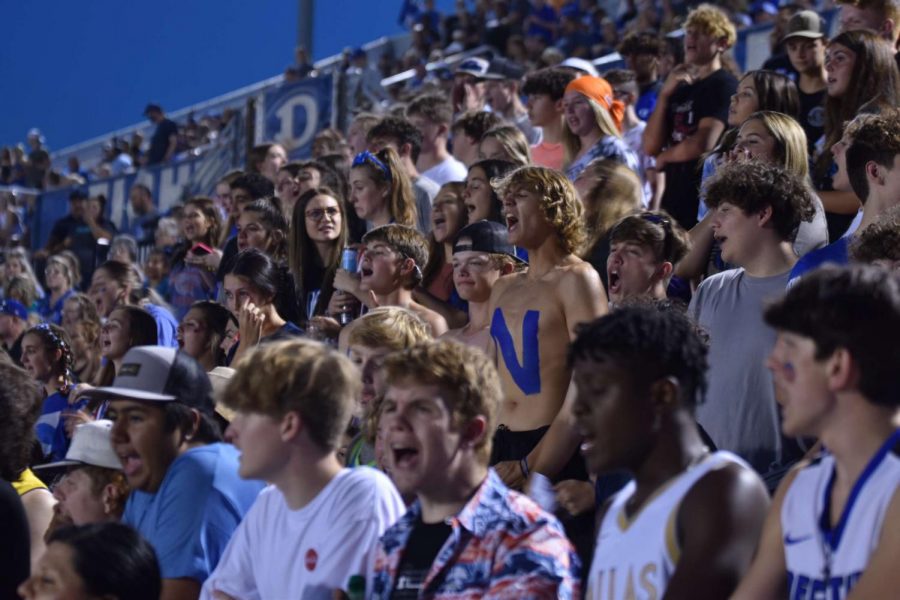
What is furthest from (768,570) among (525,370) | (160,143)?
(160,143)

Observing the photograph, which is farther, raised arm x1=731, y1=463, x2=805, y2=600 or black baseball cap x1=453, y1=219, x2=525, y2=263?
black baseball cap x1=453, y1=219, x2=525, y2=263

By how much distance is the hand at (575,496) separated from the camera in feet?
14.5

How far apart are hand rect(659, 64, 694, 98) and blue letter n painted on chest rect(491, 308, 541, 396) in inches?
130

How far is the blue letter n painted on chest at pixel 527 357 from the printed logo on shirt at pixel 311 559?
5.63 feet

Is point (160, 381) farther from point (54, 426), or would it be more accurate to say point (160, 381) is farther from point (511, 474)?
point (54, 426)

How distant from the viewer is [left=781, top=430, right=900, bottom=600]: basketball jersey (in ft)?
8.40

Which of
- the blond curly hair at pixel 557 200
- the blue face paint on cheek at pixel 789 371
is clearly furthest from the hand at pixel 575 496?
the blue face paint on cheek at pixel 789 371

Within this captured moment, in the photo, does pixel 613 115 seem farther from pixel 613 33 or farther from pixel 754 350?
pixel 613 33

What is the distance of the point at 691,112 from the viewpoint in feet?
26.0

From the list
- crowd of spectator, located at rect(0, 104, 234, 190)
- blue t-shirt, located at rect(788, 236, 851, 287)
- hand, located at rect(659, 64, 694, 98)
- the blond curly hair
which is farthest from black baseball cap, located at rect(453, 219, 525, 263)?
crowd of spectator, located at rect(0, 104, 234, 190)

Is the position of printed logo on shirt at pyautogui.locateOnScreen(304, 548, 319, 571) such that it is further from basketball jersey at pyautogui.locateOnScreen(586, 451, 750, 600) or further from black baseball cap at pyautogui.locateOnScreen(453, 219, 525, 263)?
black baseball cap at pyautogui.locateOnScreen(453, 219, 525, 263)

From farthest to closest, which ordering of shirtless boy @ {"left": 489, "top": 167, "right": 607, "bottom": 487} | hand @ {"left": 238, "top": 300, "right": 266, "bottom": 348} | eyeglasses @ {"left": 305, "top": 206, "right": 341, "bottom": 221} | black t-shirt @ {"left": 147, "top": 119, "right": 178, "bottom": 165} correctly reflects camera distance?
black t-shirt @ {"left": 147, "top": 119, "right": 178, "bottom": 165} → eyeglasses @ {"left": 305, "top": 206, "right": 341, "bottom": 221} → hand @ {"left": 238, "top": 300, "right": 266, "bottom": 348} → shirtless boy @ {"left": 489, "top": 167, "right": 607, "bottom": 487}

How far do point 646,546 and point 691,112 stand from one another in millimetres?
5397

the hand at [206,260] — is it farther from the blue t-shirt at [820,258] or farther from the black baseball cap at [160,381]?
the blue t-shirt at [820,258]
